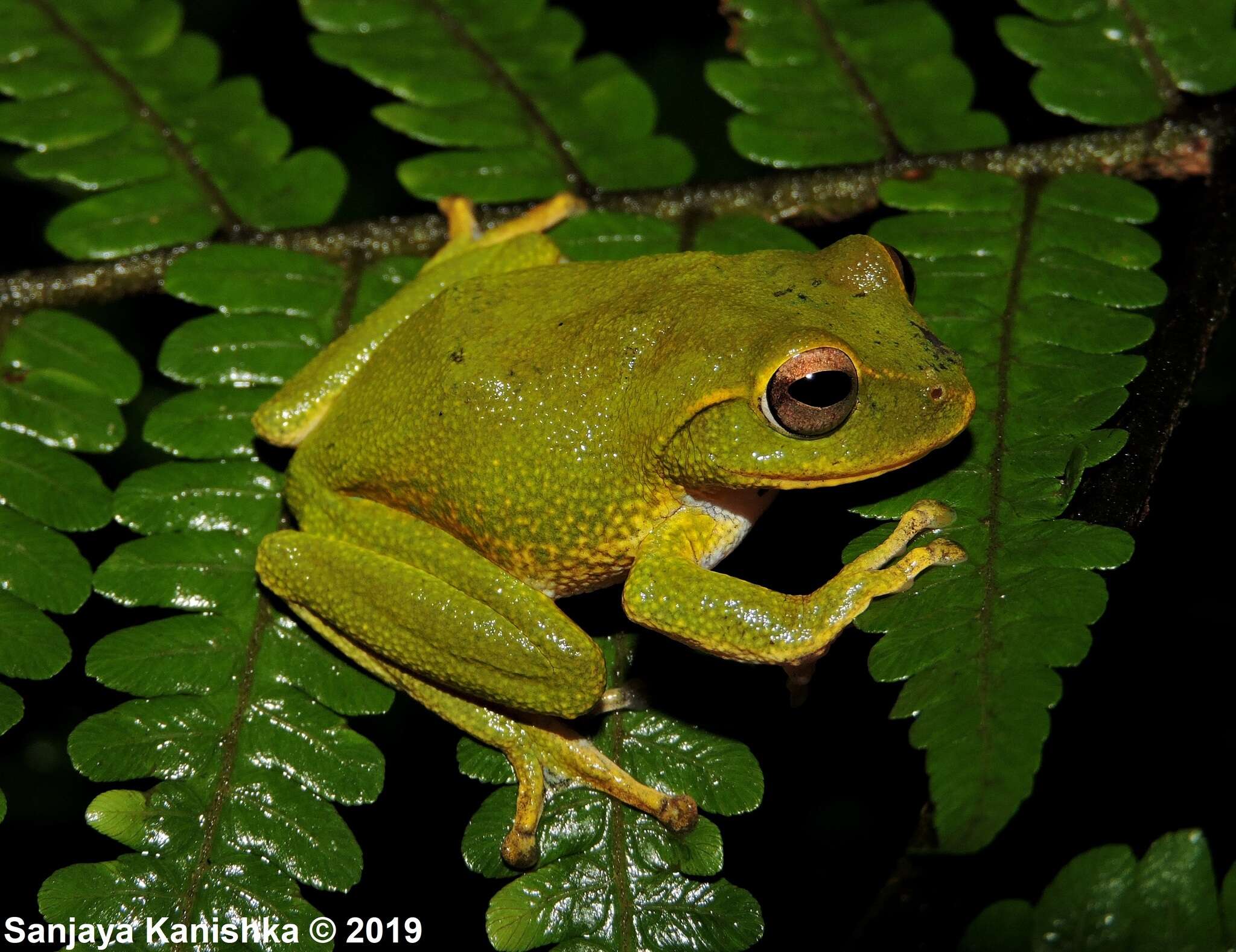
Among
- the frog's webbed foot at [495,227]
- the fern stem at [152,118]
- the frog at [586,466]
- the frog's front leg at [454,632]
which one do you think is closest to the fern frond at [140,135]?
the fern stem at [152,118]

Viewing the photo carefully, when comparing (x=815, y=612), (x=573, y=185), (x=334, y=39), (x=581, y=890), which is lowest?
(x=581, y=890)

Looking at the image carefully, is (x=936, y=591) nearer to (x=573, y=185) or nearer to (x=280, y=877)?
(x=280, y=877)

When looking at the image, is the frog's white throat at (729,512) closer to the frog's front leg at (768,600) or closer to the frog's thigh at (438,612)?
the frog's front leg at (768,600)

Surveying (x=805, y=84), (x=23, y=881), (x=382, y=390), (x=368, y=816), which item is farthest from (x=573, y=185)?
(x=23, y=881)

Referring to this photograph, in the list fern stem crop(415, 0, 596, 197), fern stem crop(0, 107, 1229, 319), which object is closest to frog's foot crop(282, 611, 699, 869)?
fern stem crop(0, 107, 1229, 319)

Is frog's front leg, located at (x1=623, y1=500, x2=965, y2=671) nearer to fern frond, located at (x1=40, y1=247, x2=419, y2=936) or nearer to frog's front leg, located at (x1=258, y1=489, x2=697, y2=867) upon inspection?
frog's front leg, located at (x1=258, y1=489, x2=697, y2=867)

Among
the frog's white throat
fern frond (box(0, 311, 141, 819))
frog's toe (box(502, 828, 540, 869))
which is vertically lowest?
frog's toe (box(502, 828, 540, 869))
